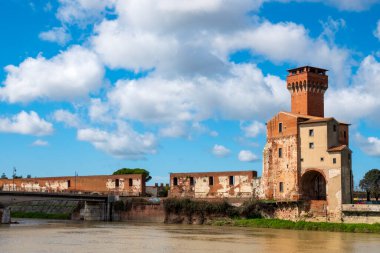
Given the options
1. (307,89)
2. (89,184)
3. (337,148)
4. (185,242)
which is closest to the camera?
(185,242)

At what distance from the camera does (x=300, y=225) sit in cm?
5231

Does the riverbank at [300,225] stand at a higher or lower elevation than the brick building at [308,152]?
lower

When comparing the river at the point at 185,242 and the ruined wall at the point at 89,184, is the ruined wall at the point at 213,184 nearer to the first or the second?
the ruined wall at the point at 89,184

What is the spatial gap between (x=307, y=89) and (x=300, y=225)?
52.5 feet

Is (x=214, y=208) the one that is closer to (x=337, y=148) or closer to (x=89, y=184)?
(x=337, y=148)

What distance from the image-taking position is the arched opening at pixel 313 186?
57094mm

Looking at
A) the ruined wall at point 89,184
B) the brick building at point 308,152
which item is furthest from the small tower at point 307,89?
the ruined wall at point 89,184

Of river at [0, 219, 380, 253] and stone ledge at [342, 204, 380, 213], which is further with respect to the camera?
stone ledge at [342, 204, 380, 213]

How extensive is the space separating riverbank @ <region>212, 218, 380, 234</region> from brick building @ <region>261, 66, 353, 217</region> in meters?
2.80

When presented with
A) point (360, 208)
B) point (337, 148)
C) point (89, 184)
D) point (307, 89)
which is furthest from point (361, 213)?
point (89, 184)

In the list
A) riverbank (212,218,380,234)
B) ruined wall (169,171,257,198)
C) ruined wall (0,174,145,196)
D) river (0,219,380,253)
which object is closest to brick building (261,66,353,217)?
ruined wall (169,171,257,198)

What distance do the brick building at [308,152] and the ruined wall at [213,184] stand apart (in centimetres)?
255

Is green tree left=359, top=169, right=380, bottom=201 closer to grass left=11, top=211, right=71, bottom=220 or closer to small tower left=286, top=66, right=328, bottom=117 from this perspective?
small tower left=286, top=66, right=328, bottom=117

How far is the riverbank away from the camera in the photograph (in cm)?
4856
